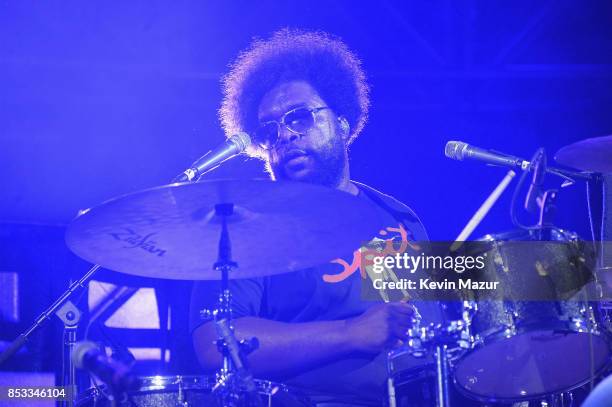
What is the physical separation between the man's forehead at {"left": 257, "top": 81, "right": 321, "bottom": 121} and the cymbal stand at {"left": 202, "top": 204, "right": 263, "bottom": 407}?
50.7 inches

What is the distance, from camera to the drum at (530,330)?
248 cm

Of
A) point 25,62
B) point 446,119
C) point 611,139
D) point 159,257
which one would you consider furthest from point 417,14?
point 159,257

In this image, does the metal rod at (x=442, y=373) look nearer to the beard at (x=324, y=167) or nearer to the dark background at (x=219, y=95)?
the beard at (x=324, y=167)

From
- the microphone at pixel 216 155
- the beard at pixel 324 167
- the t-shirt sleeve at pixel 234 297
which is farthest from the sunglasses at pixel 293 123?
the t-shirt sleeve at pixel 234 297

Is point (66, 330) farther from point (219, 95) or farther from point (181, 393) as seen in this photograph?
A: point (219, 95)

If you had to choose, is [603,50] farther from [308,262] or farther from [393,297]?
[308,262]

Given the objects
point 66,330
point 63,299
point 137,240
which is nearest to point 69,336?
point 66,330

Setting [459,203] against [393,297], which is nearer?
[393,297]

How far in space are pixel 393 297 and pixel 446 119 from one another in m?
1.72

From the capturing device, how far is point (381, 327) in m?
2.68

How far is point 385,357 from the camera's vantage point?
2.97m

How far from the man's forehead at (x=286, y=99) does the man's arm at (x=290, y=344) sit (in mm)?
1160

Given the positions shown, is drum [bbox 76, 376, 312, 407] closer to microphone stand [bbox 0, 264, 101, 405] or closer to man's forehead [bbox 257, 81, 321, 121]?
microphone stand [bbox 0, 264, 101, 405]

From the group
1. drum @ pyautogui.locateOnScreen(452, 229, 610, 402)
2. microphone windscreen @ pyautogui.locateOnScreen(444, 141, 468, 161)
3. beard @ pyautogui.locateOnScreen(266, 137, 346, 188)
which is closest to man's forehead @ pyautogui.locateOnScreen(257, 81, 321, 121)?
beard @ pyautogui.locateOnScreen(266, 137, 346, 188)
